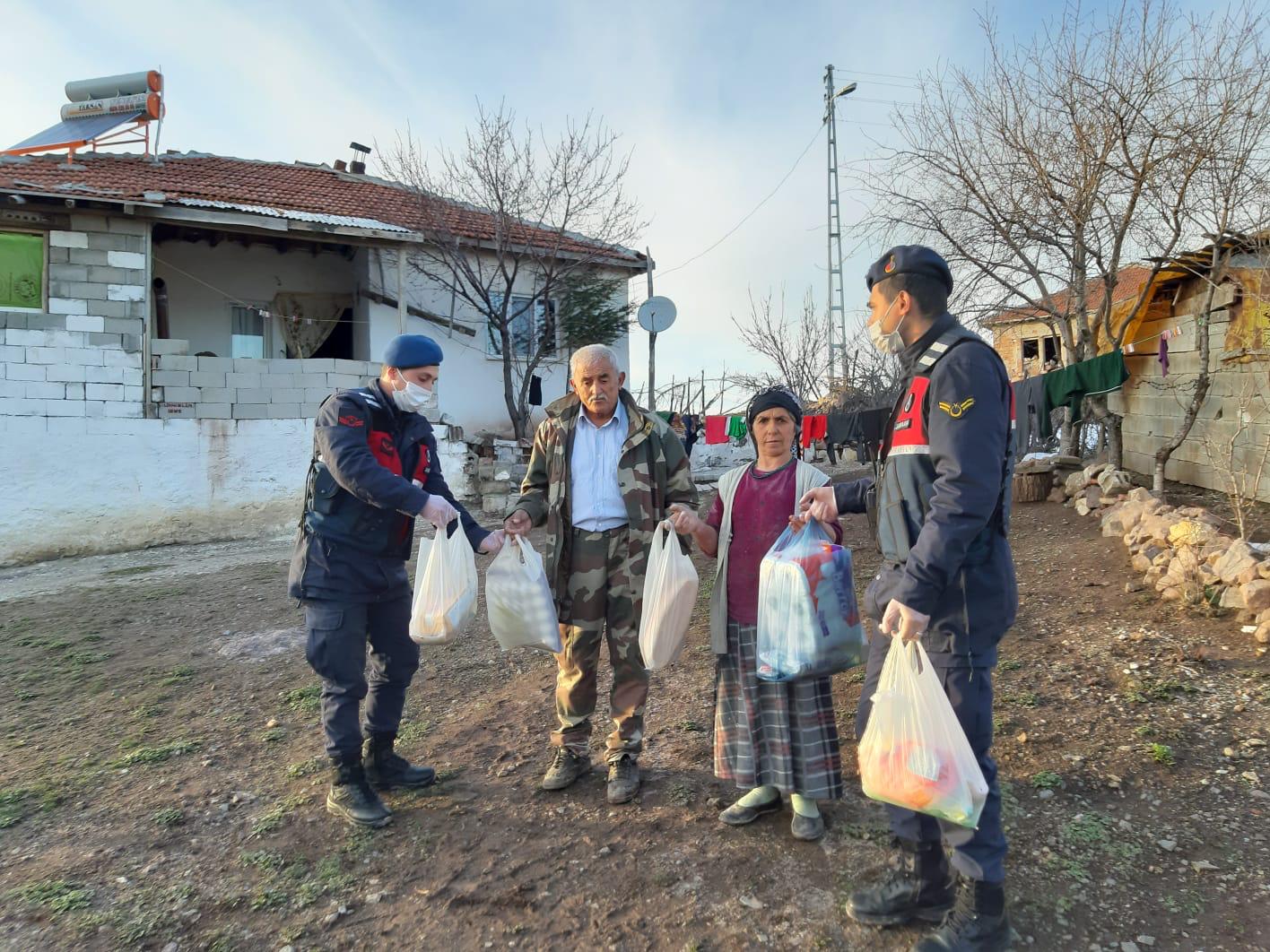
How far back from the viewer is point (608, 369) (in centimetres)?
287

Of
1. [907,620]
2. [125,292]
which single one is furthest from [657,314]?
[907,620]

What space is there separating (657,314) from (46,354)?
689cm

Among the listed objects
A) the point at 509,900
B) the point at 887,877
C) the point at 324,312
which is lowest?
the point at 509,900

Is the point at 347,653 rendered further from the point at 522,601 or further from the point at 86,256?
the point at 86,256

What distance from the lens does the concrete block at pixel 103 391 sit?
8.80 m

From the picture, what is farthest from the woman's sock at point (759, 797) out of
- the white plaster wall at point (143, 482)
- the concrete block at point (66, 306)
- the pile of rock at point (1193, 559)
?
the concrete block at point (66, 306)

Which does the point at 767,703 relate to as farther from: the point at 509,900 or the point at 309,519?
the point at 309,519

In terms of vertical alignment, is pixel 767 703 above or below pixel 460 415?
below

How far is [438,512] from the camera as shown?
106 inches

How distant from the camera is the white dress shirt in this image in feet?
9.35

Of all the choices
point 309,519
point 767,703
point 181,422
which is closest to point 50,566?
point 181,422

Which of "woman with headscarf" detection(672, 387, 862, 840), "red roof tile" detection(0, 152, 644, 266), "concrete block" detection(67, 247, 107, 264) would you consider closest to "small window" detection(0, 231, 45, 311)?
"concrete block" detection(67, 247, 107, 264)

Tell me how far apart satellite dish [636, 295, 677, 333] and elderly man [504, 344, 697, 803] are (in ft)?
22.3

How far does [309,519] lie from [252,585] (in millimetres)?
4621
